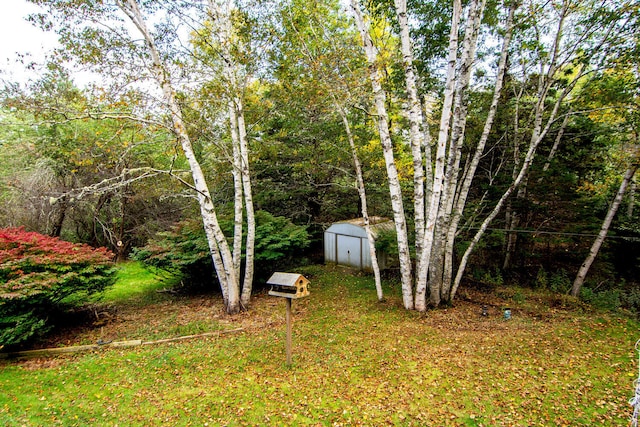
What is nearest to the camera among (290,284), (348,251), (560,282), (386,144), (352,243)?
(290,284)

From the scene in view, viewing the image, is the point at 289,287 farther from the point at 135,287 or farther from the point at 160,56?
the point at 135,287

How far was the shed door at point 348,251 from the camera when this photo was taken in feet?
33.9

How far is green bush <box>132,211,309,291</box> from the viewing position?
7.89 m

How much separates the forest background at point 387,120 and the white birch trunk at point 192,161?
0.04 meters

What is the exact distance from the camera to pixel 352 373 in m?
4.30

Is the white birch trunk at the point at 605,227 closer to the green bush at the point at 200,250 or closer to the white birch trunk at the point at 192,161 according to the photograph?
the green bush at the point at 200,250

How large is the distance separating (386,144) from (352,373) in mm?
4193

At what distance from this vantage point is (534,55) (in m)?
6.67

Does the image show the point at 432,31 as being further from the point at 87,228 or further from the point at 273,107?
the point at 87,228

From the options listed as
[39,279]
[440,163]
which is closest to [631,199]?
[440,163]

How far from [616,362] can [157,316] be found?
8.48 metres

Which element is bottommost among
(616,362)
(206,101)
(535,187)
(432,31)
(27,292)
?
(616,362)

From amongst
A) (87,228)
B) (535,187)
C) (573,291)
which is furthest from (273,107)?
(87,228)

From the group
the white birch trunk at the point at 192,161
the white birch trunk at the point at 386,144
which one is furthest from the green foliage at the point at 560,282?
the white birch trunk at the point at 192,161
